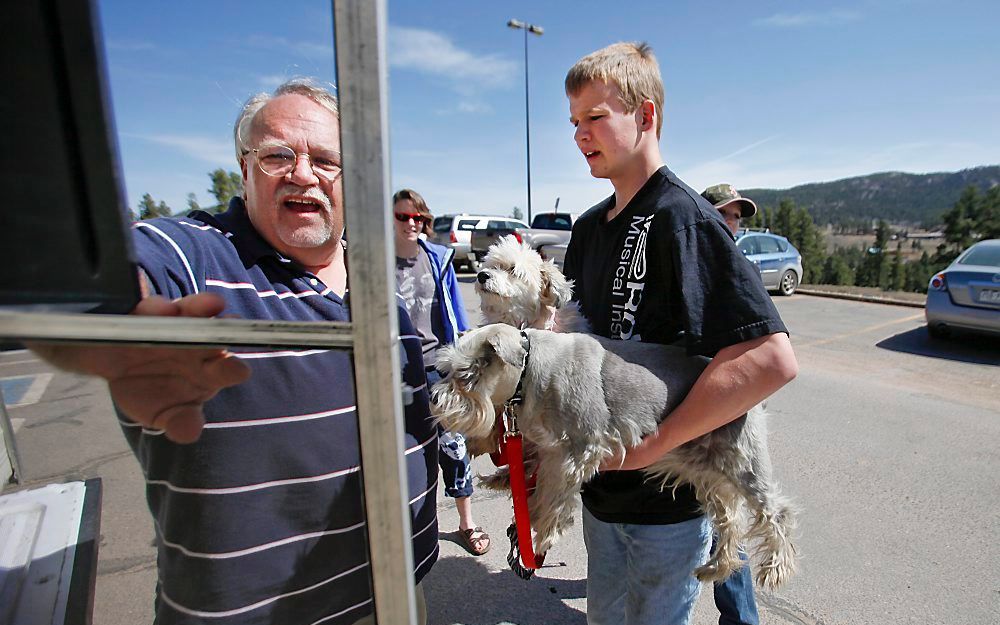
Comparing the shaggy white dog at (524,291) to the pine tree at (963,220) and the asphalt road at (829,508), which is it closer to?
the asphalt road at (829,508)

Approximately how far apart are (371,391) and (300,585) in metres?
0.76

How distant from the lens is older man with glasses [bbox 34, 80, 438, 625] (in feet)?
3.17

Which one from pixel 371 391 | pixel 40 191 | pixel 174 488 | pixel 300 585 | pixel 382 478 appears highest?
pixel 40 191

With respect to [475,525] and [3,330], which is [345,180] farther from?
[475,525]

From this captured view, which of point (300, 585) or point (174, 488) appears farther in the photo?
point (300, 585)

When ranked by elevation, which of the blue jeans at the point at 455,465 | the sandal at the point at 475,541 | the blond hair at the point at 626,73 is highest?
the blond hair at the point at 626,73

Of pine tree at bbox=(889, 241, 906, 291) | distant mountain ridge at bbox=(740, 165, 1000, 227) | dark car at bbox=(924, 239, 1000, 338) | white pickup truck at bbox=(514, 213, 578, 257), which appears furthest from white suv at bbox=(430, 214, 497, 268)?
distant mountain ridge at bbox=(740, 165, 1000, 227)

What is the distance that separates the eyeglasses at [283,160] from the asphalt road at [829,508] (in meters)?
0.84

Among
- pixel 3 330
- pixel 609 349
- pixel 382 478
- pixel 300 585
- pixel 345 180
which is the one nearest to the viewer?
pixel 3 330

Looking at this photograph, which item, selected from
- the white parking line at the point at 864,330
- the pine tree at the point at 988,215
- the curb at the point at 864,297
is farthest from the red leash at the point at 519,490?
the pine tree at the point at 988,215

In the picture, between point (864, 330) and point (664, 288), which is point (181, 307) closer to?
point (664, 288)

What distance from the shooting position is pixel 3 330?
66 centimetres

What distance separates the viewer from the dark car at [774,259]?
565 inches

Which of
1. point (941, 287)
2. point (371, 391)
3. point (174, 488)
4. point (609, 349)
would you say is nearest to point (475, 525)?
point (609, 349)
